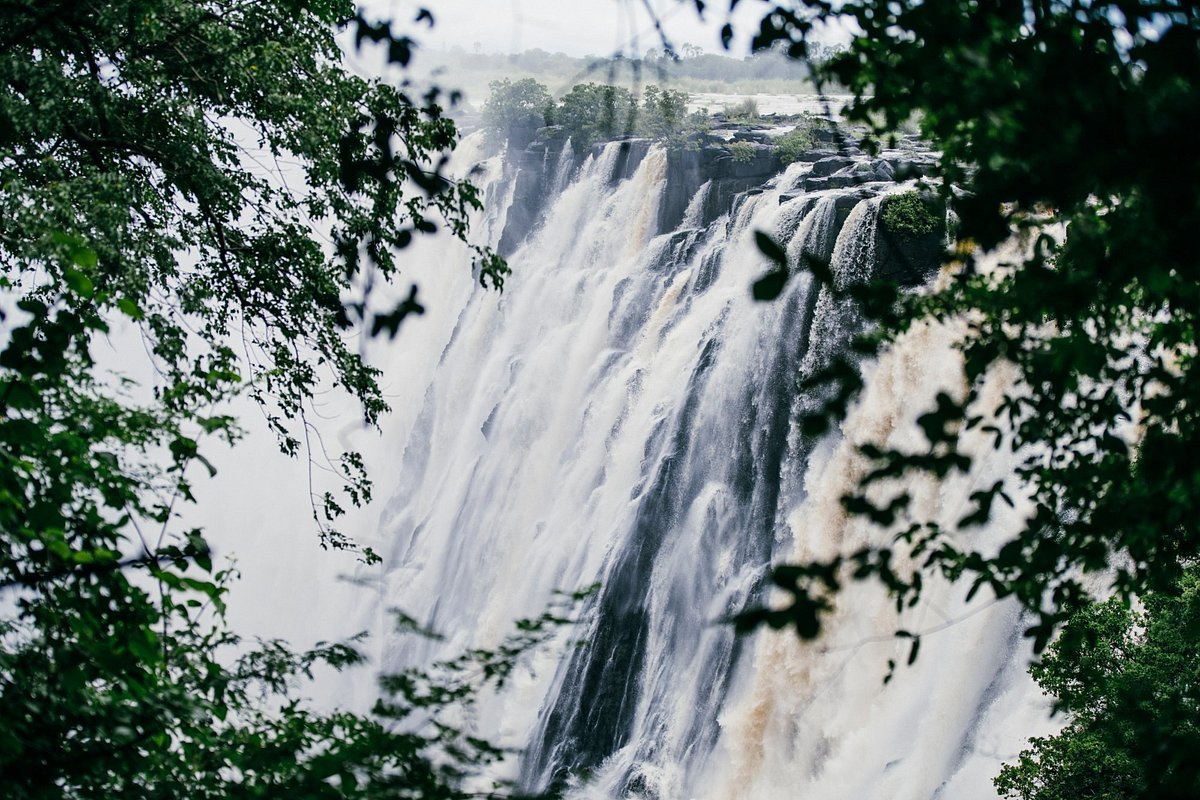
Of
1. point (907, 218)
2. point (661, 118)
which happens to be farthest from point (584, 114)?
point (907, 218)

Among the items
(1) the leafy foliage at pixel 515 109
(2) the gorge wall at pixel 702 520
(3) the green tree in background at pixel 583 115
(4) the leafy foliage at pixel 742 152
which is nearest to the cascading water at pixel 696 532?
(2) the gorge wall at pixel 702 520

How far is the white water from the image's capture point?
10680 mm

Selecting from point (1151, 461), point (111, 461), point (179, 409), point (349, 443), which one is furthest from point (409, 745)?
point (349, 443)

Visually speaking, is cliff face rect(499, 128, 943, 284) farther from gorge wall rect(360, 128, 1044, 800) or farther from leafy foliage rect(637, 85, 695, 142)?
leafy foliage rect(637, 85, 695, 142)

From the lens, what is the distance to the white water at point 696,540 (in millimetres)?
10680

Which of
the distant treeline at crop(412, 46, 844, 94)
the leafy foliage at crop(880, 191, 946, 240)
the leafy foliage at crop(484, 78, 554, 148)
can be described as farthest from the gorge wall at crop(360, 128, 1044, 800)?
the distant treeline at crop(412, 46, 844, 94)

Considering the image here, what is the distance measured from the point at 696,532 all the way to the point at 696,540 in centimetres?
11

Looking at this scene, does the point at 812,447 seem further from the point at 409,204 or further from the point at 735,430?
the point at 409,204

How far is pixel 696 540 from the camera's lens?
13.2m

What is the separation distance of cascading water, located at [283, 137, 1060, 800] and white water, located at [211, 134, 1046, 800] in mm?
35

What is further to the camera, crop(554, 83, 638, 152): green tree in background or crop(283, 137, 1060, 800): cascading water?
crop(554, 83, 638, 152): green tree in background

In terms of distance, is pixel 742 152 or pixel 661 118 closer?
pixel 742 152

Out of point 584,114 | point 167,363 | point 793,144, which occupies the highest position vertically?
point 584,114

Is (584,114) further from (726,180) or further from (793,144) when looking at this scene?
(793,144)
